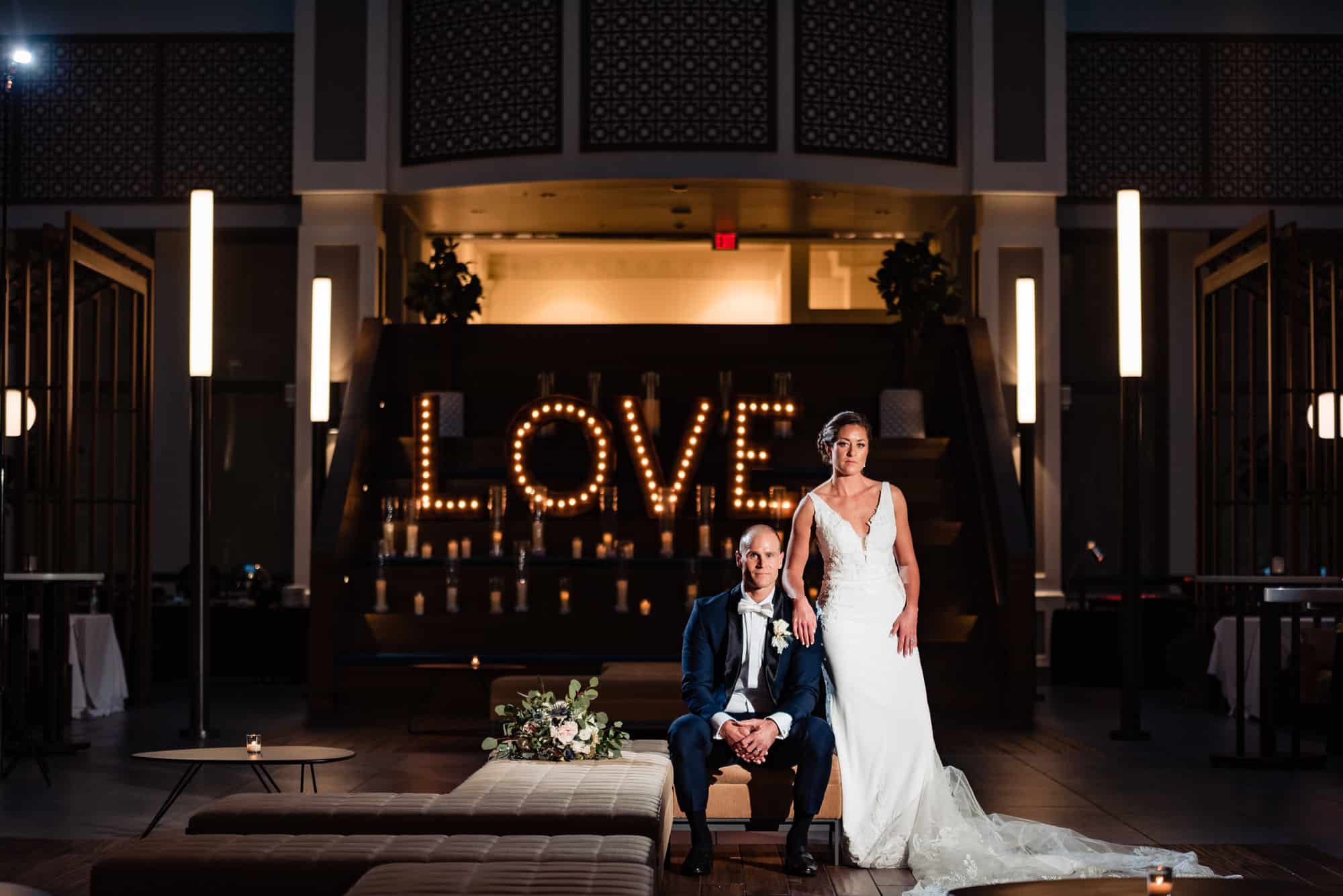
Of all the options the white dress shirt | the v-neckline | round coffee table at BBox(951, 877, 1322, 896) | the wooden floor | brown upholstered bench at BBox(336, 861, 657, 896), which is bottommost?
the wooden floor

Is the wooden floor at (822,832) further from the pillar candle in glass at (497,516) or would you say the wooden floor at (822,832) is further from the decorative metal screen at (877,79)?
the decorative metal screen at (877,79)

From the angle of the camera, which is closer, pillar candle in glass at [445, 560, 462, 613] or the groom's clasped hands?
the groom's clasped hands

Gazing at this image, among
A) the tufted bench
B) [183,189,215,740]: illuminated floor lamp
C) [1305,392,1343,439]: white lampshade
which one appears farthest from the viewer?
[1305,392,1343,439]: white lampshade

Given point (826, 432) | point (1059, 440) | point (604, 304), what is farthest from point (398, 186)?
point (826, 432)

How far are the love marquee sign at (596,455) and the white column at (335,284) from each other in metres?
2.78

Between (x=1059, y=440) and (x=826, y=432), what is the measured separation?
30.2ft

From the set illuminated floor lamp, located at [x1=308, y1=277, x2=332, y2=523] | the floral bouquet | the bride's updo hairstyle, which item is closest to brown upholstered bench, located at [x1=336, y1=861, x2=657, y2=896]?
the floral bouquet

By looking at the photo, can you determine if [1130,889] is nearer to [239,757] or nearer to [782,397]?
[239,757]

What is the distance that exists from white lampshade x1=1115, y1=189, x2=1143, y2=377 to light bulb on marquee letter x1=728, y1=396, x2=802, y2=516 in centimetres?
281

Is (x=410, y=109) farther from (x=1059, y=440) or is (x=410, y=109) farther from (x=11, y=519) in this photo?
(x=1059, y=440)

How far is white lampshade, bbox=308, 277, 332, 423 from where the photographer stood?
44.1 ft

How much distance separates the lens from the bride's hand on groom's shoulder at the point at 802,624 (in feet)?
19.8

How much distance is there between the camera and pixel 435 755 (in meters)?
9.06

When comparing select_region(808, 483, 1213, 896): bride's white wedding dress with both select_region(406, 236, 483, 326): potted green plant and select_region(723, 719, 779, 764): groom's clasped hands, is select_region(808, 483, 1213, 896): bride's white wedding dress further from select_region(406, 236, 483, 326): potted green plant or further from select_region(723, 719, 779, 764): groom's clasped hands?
select_region(406, 236, 483, 326): potted green plant
